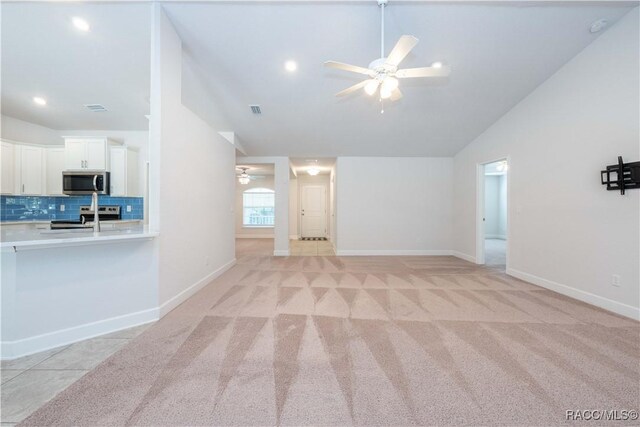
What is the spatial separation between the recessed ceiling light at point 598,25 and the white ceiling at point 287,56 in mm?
44

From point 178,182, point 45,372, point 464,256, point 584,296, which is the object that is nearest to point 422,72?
point 178,182

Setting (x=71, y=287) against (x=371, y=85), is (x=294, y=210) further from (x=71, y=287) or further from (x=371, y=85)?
(x=71, y=287)

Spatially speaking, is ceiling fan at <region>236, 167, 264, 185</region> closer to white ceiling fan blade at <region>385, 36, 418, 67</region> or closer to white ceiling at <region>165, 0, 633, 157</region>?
white ceiling at <region>165, 0, 633, 157</region>

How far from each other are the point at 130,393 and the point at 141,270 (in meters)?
1.24

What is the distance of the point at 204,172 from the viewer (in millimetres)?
3619

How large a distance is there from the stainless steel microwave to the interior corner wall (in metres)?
2.23

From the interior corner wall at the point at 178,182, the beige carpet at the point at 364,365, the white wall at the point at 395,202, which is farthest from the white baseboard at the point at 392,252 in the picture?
the interior corner wall at the point at 178,182

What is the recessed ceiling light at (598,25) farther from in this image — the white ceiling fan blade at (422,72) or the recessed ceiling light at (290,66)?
the recessed ceiling light at (290,66)

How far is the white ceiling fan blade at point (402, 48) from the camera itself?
75.4 inches

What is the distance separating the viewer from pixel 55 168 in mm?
4535

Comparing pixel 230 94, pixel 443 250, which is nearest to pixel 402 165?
pixel 443 250

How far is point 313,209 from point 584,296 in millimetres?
7741

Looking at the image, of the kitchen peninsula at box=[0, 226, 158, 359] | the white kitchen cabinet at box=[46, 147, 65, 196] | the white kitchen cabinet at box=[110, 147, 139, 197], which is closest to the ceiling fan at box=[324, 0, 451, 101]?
the kitchen peninsula at box=[0, 226, 158, 359]

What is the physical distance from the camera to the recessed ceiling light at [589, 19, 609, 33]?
2.69 metres
